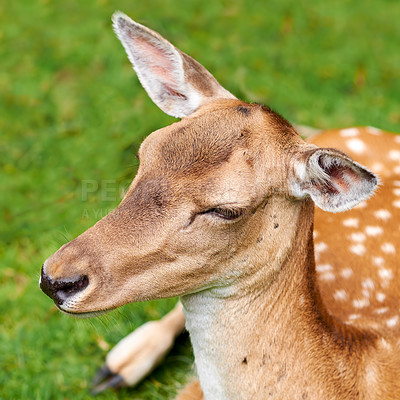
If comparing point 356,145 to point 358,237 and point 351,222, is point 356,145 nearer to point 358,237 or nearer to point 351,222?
point 351,222

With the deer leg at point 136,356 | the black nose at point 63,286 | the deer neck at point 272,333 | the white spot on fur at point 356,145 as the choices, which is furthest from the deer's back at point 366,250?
the black nose at point 63,286

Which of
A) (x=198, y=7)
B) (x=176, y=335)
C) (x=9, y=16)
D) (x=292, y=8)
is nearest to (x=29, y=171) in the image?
(x=176, y=335)

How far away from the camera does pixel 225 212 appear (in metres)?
2.25

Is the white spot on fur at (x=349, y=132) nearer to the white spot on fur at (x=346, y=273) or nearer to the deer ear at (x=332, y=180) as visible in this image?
the white spot on fur at (x=346, y=273)

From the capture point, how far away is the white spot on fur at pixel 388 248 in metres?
3.25

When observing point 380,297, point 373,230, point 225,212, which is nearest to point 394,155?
point 373,230

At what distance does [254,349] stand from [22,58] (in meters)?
5.04

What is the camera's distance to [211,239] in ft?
7.50

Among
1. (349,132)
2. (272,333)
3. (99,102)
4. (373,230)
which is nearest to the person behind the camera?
(272,333)

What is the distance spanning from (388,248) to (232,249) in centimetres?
127

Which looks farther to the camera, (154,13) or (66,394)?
(154,13)

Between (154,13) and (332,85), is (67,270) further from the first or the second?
(154,13)

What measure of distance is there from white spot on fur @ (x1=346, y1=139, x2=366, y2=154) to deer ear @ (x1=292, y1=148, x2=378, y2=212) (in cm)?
162

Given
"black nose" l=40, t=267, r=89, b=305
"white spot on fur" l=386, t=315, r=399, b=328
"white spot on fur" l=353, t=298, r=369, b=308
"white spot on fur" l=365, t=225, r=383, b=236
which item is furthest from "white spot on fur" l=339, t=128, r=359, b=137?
"black nose" l=40, t=267, r=89, b=305
